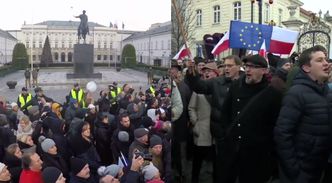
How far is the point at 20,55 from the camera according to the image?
681 cm

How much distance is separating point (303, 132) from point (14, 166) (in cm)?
313

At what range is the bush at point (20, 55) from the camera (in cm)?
663

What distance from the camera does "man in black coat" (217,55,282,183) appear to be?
12.3 feet

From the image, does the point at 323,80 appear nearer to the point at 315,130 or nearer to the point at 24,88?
the point at 315,130

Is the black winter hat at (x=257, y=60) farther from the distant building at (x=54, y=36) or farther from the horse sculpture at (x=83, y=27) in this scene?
the horse sculpture at (x=83, y=27)

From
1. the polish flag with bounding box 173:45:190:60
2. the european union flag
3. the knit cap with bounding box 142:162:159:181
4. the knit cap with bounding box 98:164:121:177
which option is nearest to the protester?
the knit cap with bounding box 98:164:121:177

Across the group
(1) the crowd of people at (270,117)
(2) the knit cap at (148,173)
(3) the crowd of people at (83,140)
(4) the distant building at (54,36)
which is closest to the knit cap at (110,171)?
(3) the crowd of people at (83,140)

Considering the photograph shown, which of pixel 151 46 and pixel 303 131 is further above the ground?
pixel 151 46

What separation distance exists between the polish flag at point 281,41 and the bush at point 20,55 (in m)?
3.99

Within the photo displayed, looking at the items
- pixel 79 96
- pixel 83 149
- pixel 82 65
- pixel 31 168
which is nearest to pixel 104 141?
pixel 83 149

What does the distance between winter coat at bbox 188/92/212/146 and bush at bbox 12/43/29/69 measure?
307cm

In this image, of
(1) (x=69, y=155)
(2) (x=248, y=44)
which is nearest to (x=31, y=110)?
(1) (x=69, y=155)

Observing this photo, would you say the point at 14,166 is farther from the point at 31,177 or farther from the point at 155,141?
the point at 155,141

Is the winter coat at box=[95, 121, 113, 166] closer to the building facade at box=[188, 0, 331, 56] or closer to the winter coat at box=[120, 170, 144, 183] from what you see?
the winter coat at box=[120, 170, 144, 183]
